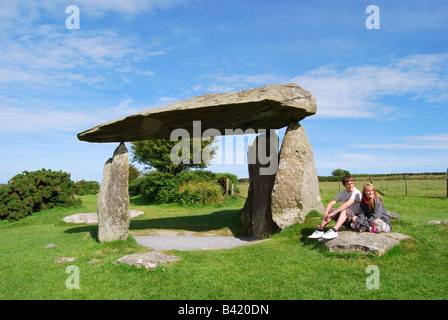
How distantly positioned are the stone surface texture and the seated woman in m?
2.09

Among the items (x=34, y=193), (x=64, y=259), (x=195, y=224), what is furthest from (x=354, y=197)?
(x=34, y=193)

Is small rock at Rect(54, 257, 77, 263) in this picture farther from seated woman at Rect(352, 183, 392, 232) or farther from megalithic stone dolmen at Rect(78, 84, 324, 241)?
seated woman at Rect(352, 183, 392, 232)

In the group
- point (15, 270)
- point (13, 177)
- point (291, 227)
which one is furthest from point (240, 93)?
point (13, 177)

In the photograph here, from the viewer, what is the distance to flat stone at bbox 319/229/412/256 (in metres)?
7.01

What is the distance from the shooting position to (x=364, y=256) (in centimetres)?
697

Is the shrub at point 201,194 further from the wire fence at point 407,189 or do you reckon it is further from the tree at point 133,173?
the tree at point 133,173

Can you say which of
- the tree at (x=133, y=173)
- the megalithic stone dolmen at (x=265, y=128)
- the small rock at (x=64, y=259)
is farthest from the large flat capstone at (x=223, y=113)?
the tree at (x=133, y=173)

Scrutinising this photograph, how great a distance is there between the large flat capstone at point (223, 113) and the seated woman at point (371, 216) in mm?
3081

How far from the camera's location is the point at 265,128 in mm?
11367

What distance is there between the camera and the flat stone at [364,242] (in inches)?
276

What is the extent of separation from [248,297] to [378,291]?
2.22 meters

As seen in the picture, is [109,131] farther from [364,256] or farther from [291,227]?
[364,256]

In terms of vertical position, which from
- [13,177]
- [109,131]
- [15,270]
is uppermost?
[109,131]

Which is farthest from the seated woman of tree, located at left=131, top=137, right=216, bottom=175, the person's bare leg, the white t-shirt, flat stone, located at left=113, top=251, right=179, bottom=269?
tree, located at left=131, top=137, right=216, bottom=175
